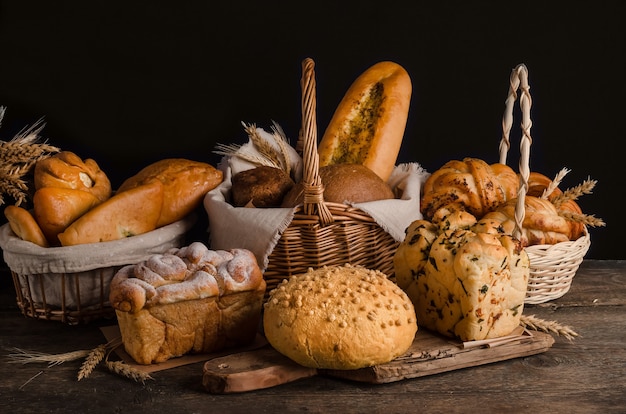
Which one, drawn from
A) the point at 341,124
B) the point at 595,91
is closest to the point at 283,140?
the point at 341,124

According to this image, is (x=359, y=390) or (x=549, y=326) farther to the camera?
(x=549, y=326)

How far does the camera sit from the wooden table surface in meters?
1.69

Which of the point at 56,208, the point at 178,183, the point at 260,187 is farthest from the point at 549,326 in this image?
the point at 56,208

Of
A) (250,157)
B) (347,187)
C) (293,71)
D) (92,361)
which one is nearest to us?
(92,361)

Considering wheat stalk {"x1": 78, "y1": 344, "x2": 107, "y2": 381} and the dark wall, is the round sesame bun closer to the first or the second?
wheat stalk {"x1": 78, "y1": 344, "x2": 107, "y2": 381}

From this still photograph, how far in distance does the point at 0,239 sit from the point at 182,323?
0.71 m

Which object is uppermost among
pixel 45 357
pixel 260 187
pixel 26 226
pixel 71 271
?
pixel 260 187

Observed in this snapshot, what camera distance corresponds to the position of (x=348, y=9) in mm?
2775

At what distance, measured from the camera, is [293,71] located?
281cm

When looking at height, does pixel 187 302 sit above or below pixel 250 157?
below

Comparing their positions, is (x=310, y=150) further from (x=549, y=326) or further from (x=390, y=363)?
(x=549, y=326)

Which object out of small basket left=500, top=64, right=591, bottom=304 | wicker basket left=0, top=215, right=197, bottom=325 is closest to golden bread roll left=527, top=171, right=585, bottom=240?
small basket left=500, top=64, right=591, bottom=304

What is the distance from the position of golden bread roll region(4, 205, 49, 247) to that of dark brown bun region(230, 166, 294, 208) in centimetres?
61

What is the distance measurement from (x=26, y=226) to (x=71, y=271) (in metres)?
0.20
